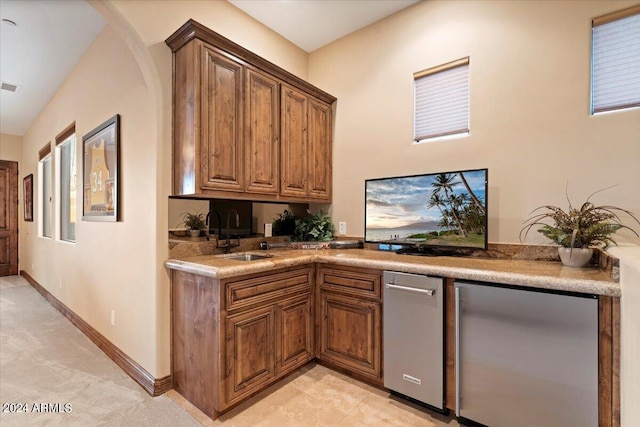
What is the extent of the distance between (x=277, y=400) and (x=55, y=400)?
5.00 ft

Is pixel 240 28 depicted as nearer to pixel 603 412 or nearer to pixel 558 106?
pixel 558 106

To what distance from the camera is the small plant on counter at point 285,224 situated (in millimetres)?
3118

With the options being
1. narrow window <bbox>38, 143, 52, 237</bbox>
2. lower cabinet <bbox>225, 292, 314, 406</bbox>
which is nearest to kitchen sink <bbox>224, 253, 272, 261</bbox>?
lower cabinet <bbox>225, 292, 314, 406</bbox>

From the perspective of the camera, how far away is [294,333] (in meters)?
2.27

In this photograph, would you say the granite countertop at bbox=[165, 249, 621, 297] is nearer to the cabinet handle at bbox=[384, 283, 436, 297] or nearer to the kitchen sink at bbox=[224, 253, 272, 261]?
the cabinet handle at bbox=[384, 283, 436, 297]

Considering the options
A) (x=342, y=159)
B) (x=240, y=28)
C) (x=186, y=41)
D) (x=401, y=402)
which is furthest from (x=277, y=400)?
(x=240, y=28)

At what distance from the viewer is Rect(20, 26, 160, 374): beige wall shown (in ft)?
7.14

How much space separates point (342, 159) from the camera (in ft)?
10.5

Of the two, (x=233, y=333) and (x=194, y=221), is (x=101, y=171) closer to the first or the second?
(x=194, y=221)

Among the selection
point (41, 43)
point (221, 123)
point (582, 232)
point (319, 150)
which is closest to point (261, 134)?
point (221, 123)

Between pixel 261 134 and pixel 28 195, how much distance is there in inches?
230

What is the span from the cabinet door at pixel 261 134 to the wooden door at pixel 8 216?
260 inches

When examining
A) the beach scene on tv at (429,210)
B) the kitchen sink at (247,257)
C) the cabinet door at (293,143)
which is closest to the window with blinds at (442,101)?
the beach scene on tv at (429,210)

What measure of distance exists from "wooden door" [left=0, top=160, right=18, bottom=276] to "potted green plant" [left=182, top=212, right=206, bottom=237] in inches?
247
